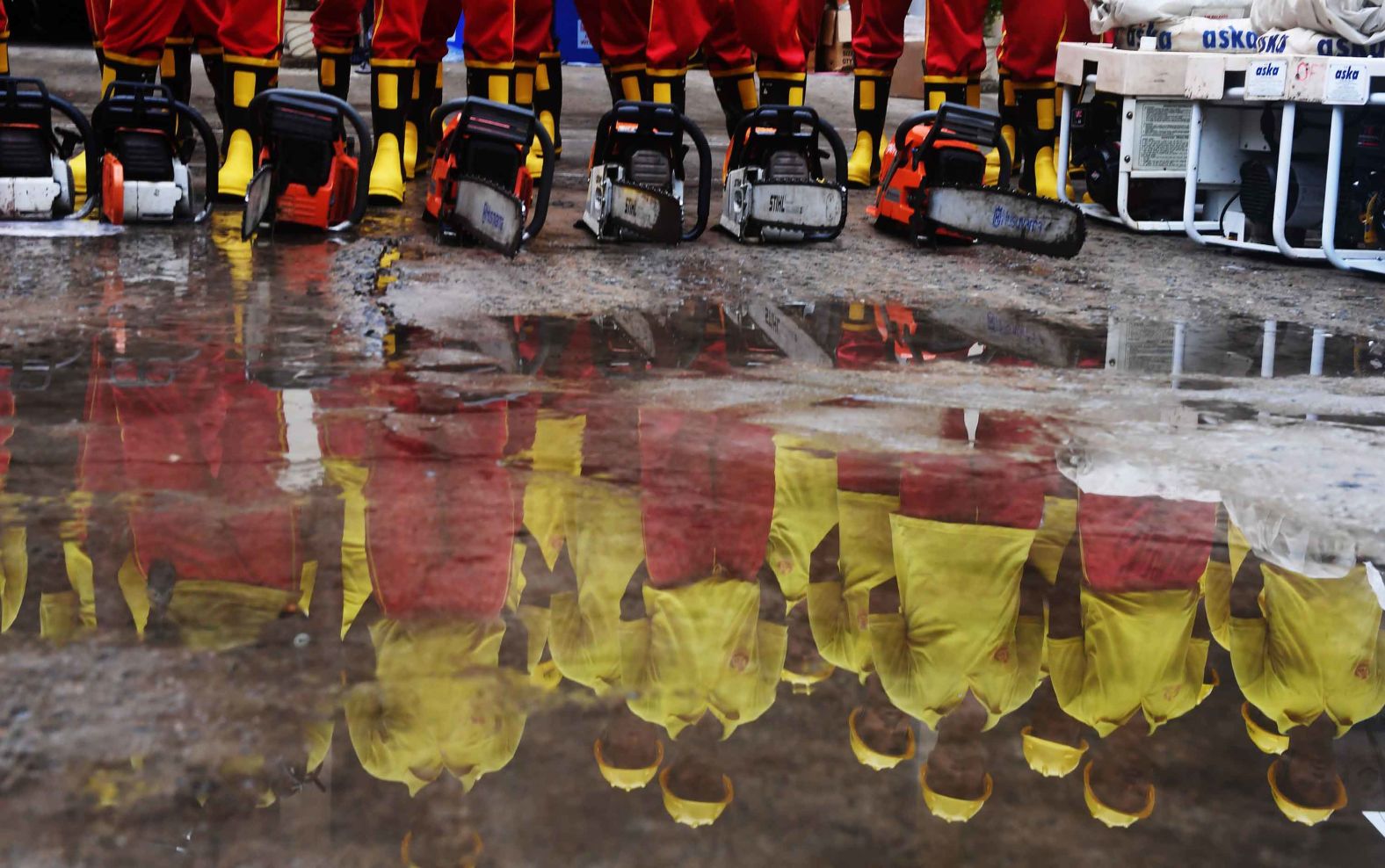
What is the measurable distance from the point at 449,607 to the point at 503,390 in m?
1.20

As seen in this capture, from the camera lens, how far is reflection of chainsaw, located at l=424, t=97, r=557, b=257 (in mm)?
4820

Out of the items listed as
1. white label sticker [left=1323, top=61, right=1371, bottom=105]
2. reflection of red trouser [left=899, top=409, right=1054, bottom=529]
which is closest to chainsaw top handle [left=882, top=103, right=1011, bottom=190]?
white label sticker [left=1323, top=61, right=1371, bottom=105]

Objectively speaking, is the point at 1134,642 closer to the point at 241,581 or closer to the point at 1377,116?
the point at 241,581

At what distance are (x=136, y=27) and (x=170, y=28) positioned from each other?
0.11m

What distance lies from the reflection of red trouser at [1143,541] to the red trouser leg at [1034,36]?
4371 mm

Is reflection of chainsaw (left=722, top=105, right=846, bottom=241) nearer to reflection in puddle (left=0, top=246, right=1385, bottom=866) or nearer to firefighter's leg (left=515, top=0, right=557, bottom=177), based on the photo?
firefighter's leg (left=515, top=0, right=557, bottom=177)

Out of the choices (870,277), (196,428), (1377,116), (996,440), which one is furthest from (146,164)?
(1377,116)

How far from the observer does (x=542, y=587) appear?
222cm

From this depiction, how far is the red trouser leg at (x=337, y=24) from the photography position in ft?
21.7

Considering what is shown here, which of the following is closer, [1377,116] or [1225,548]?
[1225,548]

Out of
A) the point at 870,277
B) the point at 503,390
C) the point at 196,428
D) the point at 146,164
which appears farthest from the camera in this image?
the point at 146,164

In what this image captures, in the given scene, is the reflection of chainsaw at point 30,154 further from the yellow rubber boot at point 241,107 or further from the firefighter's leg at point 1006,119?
the firefighter's leg at point 1006,119

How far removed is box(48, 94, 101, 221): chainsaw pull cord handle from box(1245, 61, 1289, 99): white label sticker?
3.46 meters

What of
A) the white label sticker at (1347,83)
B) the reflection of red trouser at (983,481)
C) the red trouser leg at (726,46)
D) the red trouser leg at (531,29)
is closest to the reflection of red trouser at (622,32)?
the red trouser leg at (531,29)
